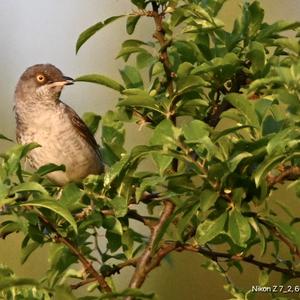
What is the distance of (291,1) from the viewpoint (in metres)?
8.01

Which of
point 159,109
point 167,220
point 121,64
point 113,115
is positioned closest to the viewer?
point 167,220

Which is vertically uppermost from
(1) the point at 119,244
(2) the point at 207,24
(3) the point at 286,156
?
(2) the point at 207,24

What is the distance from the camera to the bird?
6.67 meters

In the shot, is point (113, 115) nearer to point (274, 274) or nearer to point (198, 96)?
point (198, 96)

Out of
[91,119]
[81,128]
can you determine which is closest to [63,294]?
[91,119]

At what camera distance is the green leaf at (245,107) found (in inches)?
140

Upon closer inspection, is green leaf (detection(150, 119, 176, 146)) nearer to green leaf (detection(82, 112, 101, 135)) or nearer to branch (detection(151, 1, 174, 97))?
branch (detection(151, 1, 174, 97))

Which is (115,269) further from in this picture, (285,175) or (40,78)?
(40,78)

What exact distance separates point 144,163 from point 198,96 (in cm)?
395

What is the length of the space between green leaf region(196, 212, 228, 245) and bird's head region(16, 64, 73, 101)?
393cm

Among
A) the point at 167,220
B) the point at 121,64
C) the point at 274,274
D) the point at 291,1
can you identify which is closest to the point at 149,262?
the point at 167,220

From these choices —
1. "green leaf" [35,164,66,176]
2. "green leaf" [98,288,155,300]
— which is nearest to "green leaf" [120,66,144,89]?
"green leaf" [35,164,66,176]

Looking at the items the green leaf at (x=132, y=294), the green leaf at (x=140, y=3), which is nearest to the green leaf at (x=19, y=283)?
the green leaf at (x=132, y=294)

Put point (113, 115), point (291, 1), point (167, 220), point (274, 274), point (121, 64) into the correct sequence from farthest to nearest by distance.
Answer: point (121, 64) < point (291, 1) < point (274, 274) < point (113, 115) < point (167, 220)
